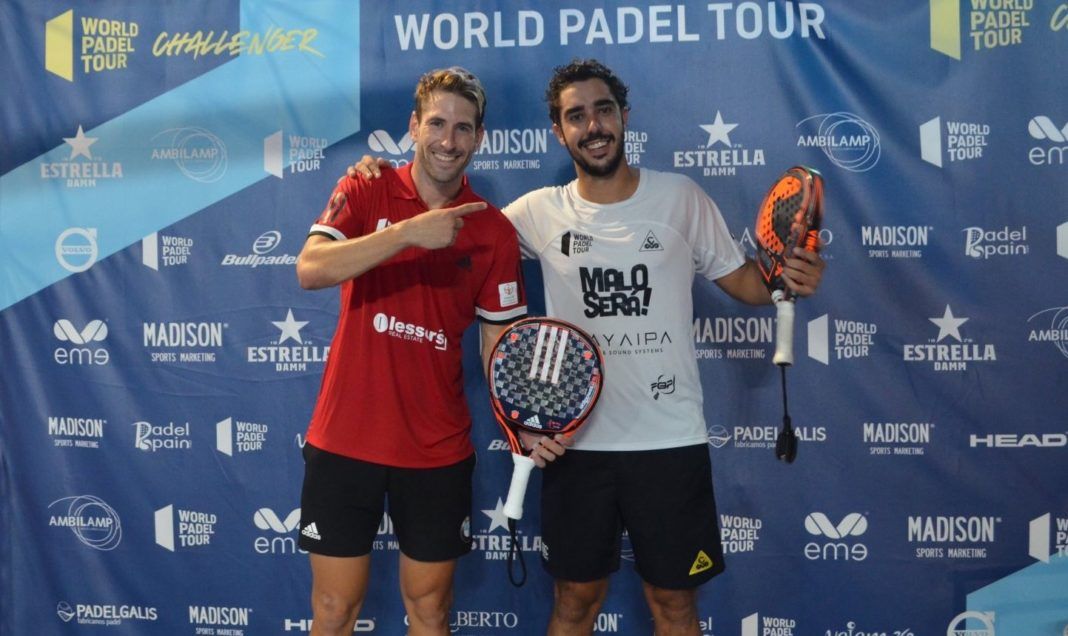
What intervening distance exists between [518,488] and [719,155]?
4.26 ft

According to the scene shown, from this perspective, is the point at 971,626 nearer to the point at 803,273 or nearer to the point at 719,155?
the point at 803,273

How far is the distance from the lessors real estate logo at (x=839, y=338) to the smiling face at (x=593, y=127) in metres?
0.88

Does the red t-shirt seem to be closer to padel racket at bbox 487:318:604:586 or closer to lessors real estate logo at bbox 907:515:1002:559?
padel racket at bbox 487:318:604:586

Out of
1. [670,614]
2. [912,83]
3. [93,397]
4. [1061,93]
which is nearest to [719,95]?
[912,83]

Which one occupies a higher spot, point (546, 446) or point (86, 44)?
point (86, 44)

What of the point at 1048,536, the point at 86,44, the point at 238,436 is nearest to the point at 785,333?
the point at 1048,536

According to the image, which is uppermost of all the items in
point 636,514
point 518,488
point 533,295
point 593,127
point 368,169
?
point 593,127

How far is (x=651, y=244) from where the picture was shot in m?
2.45

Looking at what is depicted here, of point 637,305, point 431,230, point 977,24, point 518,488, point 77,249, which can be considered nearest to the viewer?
point 431,230

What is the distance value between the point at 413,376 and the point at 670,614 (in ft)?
3.13

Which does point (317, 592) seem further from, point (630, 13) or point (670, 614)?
point (630, 13)

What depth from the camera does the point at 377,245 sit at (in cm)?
213

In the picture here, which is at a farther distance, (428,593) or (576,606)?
(576,606)

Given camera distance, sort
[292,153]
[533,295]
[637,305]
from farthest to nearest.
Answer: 1. [292,153]
2. [533,295]
3. [637,305]
